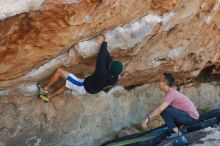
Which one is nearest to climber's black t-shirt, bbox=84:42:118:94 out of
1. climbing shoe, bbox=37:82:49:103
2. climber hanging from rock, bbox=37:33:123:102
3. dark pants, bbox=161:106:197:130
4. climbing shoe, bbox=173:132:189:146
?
climber hanging from rock, bbox=37:33:123:102

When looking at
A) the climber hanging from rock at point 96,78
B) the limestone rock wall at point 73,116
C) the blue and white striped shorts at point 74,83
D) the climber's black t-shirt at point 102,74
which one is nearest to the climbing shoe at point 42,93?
the climber hanging from rock at point 96,78

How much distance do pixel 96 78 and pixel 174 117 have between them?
1512 millimetres

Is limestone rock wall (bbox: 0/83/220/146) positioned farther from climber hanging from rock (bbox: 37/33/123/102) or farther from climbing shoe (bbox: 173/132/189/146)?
climbing shoe (bbox: 173/132/189/146)

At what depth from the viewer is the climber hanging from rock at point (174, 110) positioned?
790cm

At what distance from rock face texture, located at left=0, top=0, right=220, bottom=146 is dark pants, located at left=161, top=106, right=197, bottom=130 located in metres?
1.17

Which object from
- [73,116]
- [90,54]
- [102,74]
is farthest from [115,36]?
[73,116]

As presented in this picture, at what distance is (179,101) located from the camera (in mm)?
7965

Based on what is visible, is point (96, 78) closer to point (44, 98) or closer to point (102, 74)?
point (102, 74)

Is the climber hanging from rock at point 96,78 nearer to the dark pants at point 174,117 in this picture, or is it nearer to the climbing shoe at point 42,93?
the climbing shoe at point 42,93

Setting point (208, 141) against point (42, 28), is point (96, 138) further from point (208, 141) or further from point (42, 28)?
point (42, 28)

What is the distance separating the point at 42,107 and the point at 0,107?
0.77 metres

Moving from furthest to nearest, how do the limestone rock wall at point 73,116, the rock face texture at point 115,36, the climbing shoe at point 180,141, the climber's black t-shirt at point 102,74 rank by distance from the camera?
the climbing shoe at point 180,141, the limestone rock wall at point 73,116, the climber's black t-shirt at point 102,74, the rock face texture at point 115,36

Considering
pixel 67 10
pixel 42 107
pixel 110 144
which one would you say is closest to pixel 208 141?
pixel 110 144

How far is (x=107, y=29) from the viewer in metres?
7.34
